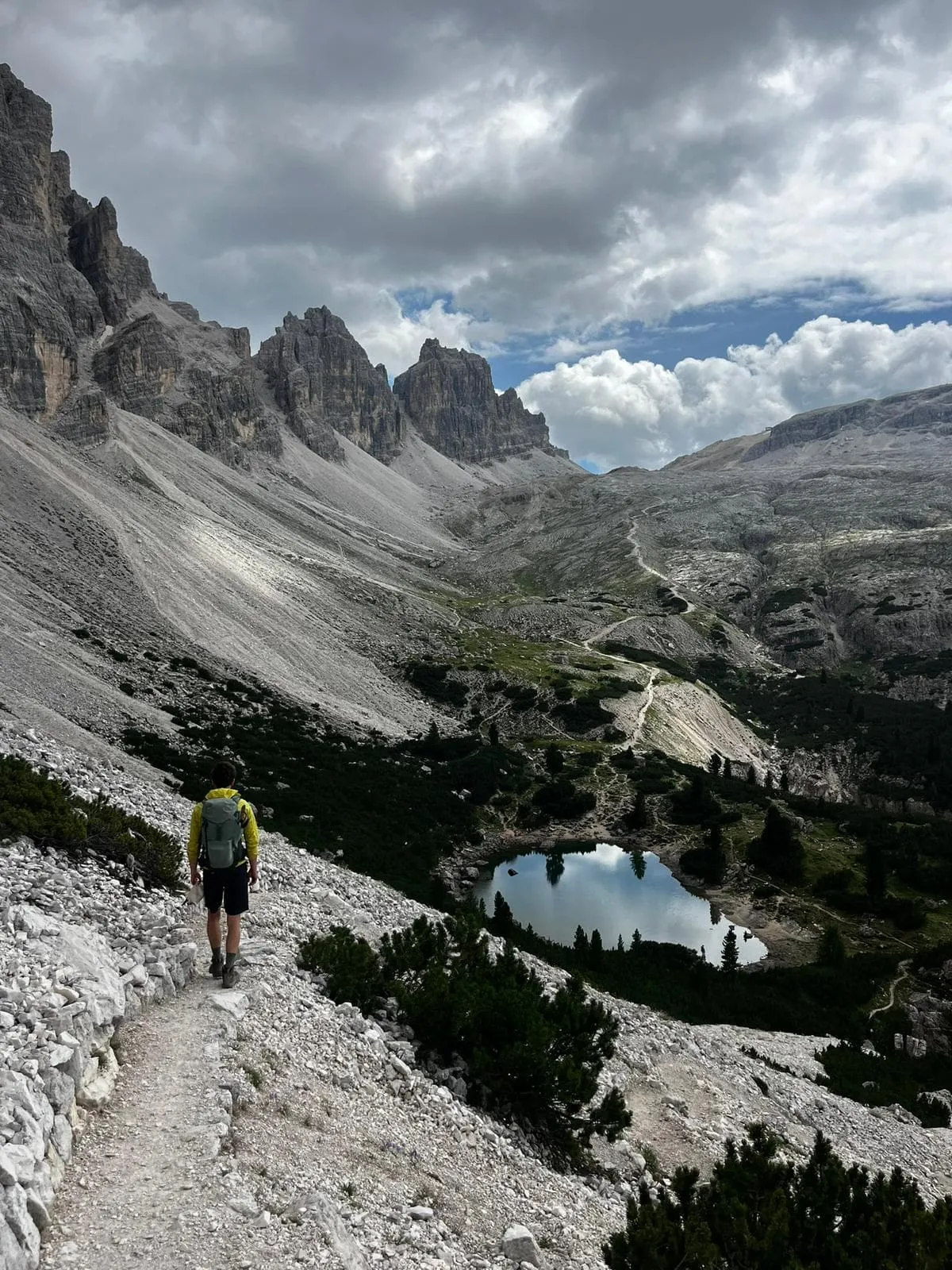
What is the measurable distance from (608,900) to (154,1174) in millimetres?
44476

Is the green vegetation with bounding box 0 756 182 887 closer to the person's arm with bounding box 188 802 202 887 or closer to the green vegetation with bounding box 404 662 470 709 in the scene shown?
the person's arm with bounding box 188 802 202 887

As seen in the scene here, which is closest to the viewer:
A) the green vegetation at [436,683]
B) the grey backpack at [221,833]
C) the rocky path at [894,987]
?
the grey backpack at [221,833]

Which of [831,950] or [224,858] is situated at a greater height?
[224,858]

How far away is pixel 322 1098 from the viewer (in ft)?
30.9

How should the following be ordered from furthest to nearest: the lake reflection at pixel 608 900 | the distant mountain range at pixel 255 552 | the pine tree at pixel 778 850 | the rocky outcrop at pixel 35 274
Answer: the rocky outcrop at pixel 35 274 < the distant mountain range at pixel 255 552 < the pine tree at pixel 778 850 < the lake reflection at pixel 608 900

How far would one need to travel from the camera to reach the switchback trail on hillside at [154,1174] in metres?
6.23

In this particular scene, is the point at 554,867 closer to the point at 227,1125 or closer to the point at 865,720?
the point at 227,1125

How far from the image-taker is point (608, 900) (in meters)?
48.2

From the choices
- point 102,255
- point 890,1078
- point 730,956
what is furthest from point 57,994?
point 102,255

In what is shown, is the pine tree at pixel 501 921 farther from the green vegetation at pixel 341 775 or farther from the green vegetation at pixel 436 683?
the green vegetation at pixel 436 683

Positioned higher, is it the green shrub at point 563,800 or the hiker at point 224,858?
the hiker at point 224,858

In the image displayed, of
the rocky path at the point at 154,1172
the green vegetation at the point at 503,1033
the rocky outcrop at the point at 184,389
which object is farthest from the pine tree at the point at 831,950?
the rocky outcrop at the point at 184,389

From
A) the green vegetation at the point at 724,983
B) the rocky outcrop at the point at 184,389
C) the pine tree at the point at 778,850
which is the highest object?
the rocky outcrop at the point at 184,389

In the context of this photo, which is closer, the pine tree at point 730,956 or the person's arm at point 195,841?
the person's arm at point 195,841
